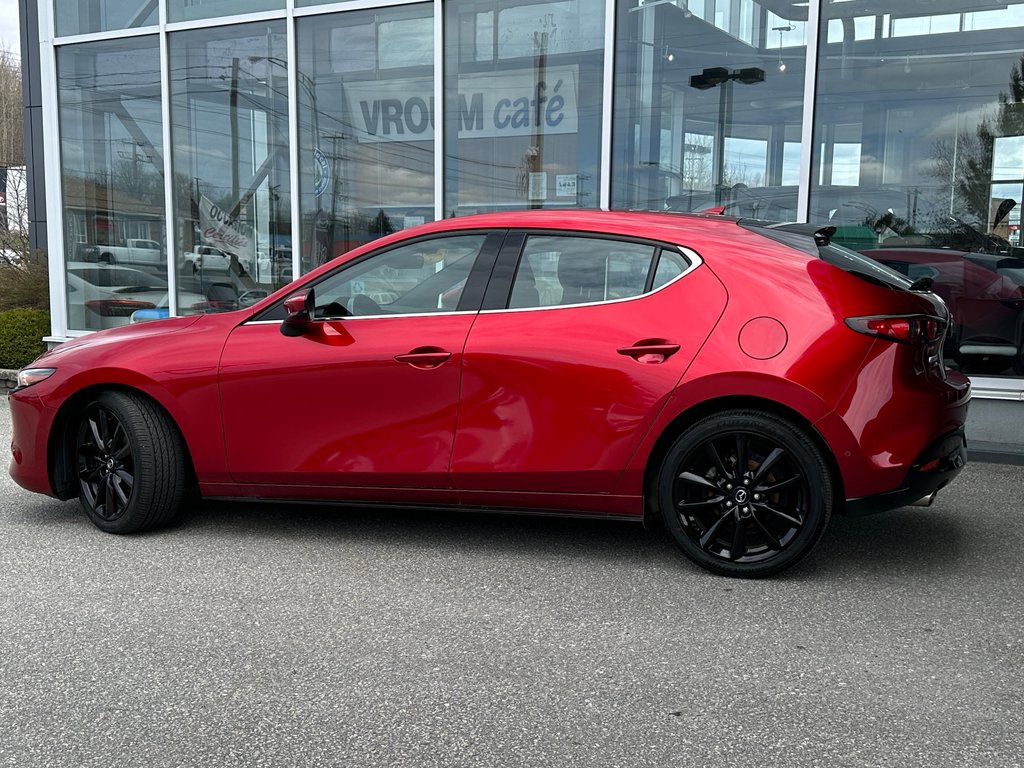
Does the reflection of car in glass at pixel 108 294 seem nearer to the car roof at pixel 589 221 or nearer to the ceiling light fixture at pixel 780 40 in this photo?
the ceiling light fixture at pixel 780 40

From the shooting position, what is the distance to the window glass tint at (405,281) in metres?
4.50

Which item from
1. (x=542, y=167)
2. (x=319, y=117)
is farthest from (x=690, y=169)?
(x=319, y=117)

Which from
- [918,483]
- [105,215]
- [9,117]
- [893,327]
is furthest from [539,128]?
[9,117]

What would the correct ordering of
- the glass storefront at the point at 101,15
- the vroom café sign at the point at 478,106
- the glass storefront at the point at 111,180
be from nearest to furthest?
the vroom café sign at the point at 478,106 < the glass storefront at the point at 101,15 < the glass storefront at the point at 111,180

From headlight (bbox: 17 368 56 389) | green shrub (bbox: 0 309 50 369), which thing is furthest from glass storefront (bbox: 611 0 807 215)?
green shrub (bbox: 0 309 50 369)

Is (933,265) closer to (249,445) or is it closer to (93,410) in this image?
(249,445)

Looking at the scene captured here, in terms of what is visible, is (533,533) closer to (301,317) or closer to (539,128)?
(301,317)

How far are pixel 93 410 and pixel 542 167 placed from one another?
5.42 metres

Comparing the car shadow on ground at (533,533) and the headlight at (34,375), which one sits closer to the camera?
the car shadow on ground at (533,533)

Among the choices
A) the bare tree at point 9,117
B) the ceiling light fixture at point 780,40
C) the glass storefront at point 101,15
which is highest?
the bare tree at point 9,117

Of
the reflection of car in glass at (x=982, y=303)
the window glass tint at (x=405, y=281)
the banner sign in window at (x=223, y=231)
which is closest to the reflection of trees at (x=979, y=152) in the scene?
the reflection of car in glass at (x=982, y=303)

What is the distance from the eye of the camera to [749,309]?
13.2 ft

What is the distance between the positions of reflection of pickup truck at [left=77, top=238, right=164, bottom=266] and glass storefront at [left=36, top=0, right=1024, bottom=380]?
0.03 m

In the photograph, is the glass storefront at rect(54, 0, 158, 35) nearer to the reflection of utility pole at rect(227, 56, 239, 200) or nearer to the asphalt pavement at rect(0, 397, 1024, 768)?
the reflection of utility pole at rect(227, 56, 239, 200)
